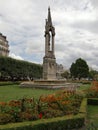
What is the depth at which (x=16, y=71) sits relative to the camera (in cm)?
5312

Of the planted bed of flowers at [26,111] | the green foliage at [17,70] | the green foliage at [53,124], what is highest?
the green foliage at [17,70]

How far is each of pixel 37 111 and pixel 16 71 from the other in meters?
44.3

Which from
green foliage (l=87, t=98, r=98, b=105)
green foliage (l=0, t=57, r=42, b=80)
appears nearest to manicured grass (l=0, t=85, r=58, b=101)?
green foliage (l=87, t=98, r=98, b=105)

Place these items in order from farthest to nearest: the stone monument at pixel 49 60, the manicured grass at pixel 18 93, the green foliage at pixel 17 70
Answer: the green foliage at pixel 17 70
the stone monument at pixel 49 60
the manicured grass at pixel 18 93

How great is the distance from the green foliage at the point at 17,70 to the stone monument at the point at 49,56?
18.7 metres

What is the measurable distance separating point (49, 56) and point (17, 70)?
21.4 m

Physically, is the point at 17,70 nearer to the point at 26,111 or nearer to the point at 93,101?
the point at 93,101

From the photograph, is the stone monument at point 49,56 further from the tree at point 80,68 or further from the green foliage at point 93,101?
the tree at point 80,68

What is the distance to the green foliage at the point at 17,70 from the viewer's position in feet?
166

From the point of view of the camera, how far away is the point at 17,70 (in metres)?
53.5

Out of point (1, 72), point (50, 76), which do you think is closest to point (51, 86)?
point (50, 76)

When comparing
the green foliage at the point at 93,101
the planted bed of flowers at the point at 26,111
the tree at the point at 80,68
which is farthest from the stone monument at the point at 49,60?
the tree at the point at 80,68

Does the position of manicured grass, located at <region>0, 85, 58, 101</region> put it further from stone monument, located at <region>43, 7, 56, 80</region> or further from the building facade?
the building facade

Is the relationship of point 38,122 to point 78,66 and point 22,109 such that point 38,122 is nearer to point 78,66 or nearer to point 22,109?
point 22,109
